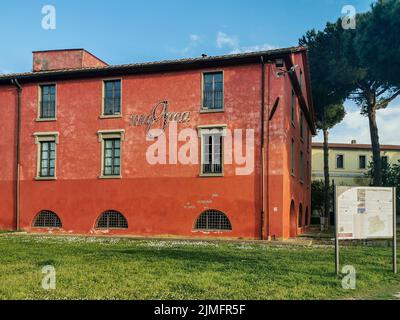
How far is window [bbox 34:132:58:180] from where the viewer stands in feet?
77.0

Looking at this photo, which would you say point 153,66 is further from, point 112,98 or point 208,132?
point 208,132

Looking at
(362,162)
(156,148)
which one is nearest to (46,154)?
(156,148)

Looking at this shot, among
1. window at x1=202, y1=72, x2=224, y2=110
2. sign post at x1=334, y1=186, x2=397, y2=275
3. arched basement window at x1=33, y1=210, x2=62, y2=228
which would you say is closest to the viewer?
A: sign post at x1=334, y1=186, x2=397, y2=275

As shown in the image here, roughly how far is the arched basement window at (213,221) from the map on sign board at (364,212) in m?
10.3

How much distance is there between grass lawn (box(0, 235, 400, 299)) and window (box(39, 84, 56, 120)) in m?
11.5

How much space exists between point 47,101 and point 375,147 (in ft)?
73.5

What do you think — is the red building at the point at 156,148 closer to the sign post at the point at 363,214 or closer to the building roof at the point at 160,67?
the building roof at the point at 160,67

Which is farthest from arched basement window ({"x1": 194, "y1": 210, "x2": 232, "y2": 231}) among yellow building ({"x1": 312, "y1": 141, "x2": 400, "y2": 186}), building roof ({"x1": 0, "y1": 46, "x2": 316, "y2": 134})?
yellow building ({"x1": 312, "y1": 141, "x2": 400, "y2": 186})

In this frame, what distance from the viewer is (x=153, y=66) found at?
2206cm

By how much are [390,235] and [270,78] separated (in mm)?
Answer: 11234

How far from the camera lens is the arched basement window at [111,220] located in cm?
2233

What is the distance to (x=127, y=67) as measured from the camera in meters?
22.3

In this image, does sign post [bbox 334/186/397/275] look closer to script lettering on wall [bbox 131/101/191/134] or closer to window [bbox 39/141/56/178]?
script lettering on wall [bbox 131/101/191/134]
